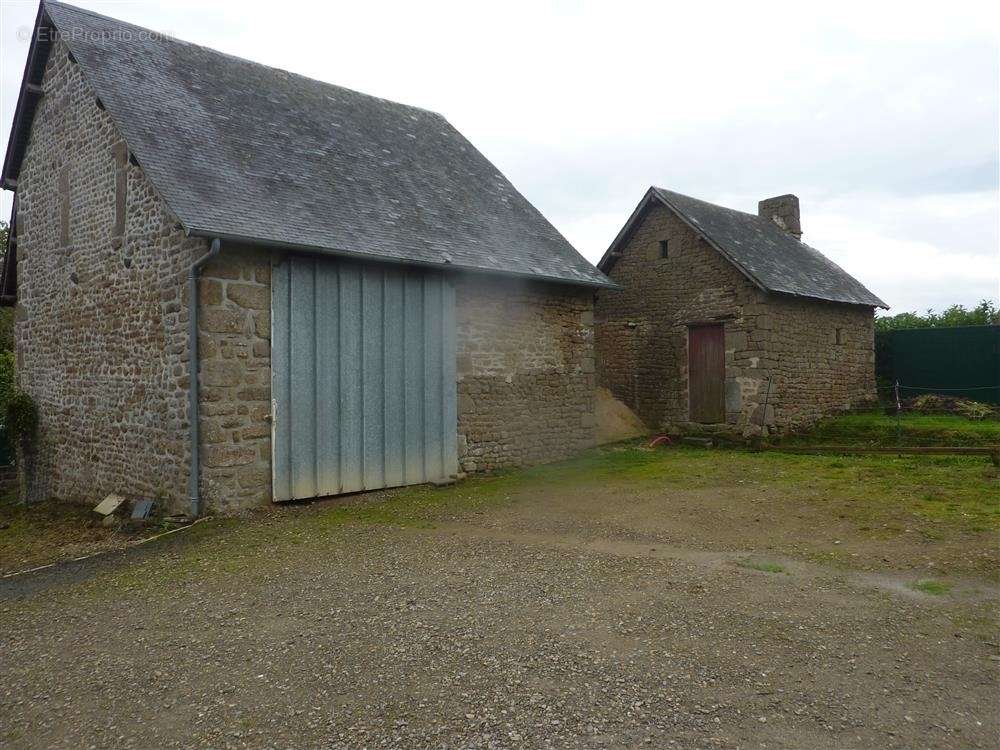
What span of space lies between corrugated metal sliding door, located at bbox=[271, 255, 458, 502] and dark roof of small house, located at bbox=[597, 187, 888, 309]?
296 inches

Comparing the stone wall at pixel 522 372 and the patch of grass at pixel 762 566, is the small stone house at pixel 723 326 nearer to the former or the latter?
the stone wall at pixel 522 372

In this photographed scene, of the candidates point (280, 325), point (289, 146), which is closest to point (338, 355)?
point (280, 325)

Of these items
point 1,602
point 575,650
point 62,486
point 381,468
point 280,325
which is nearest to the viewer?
point 575,650

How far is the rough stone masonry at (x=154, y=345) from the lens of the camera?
874 cm

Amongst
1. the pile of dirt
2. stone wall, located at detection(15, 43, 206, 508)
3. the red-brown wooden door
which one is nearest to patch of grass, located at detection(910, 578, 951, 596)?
stone wall, located at detection(15, 43, 206, 508)

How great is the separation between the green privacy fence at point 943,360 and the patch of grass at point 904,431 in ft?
7.15

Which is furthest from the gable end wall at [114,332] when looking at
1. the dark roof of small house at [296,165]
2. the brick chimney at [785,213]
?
the brick chimney at [785,213]

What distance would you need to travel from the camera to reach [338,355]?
968 cm

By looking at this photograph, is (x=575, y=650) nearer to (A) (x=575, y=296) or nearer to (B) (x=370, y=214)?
(B) (x=370, y=214)

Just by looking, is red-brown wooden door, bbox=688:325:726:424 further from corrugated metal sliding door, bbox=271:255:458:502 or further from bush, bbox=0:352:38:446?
bush, bbox=0:352:38:446

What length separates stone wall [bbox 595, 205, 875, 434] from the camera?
50.0 feet

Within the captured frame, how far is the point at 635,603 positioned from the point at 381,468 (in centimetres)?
556

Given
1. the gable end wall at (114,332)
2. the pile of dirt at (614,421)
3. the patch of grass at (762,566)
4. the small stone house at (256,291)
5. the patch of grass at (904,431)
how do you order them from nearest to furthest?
the patch of grass at (762,566)
the gable end wall at (114,332)
the small stone house at (256,291)
the patch of grass at (904,431)
the pile of dirt at (614,421)

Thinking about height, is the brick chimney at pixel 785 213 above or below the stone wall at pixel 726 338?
above
